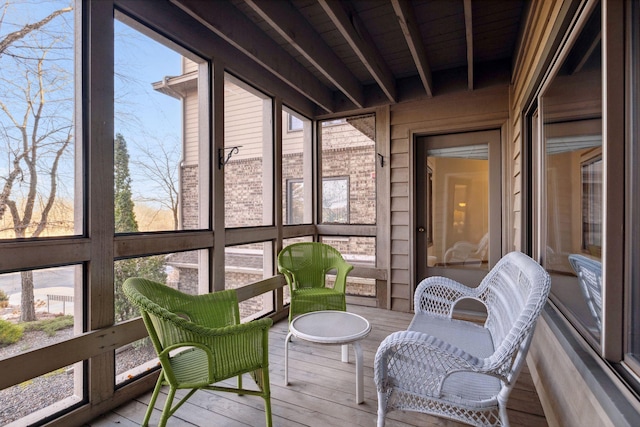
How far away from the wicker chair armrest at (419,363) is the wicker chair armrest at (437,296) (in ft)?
3.00

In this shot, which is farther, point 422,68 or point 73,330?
point 422,68

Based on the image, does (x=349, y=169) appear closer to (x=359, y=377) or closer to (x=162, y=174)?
(x=162, y=174)

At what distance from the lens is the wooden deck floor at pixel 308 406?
175 centimetres

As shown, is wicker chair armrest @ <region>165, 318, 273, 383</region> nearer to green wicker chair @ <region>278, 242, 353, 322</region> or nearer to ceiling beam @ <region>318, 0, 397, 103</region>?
green wicker chair @ <region>278, 242, 353, 322</region>

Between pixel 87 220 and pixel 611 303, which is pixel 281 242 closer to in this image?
pixel 87 220

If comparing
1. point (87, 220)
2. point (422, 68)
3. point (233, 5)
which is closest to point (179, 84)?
point (233, 5)

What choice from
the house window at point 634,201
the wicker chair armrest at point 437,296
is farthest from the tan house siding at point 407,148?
the house window at point 634,201

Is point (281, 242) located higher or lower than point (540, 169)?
lower

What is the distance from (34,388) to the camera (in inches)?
63.6

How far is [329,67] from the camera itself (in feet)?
9.80

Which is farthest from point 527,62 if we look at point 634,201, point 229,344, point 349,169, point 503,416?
point 229,344

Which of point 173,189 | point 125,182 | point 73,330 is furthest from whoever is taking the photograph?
point 173,189

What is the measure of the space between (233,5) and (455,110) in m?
2.48

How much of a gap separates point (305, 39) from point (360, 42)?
18.2 inches
